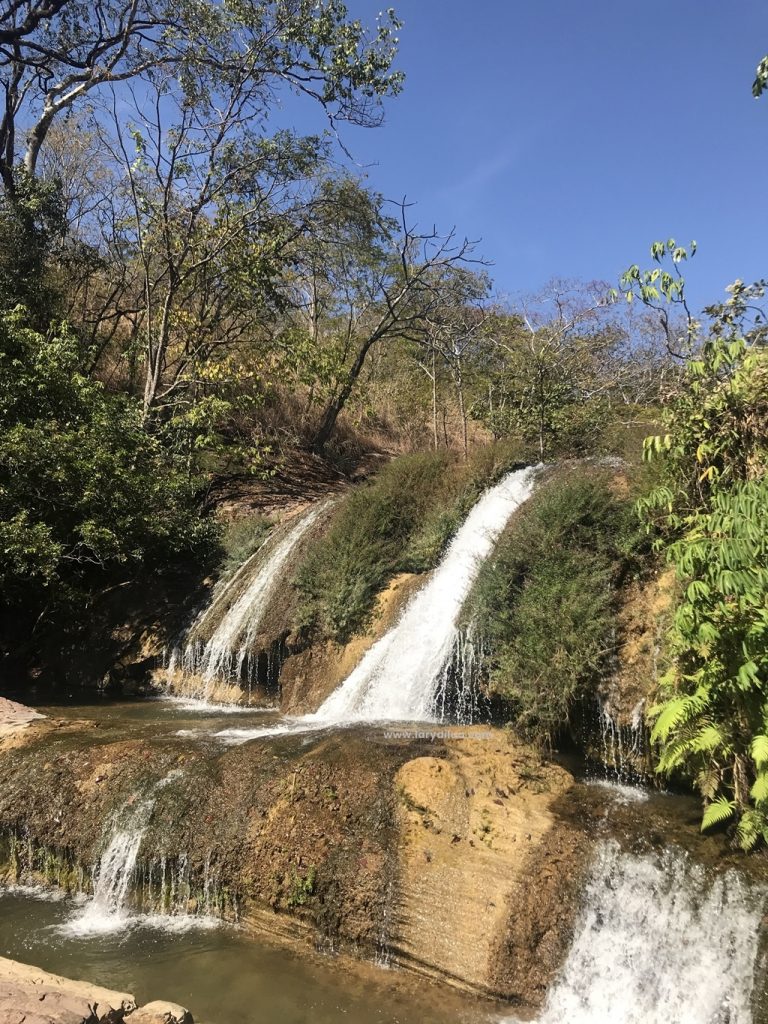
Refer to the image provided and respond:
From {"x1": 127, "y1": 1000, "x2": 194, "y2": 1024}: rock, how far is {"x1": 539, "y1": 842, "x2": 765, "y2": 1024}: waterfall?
2099mm

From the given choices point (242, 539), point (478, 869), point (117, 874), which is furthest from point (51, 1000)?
point (242, 539)

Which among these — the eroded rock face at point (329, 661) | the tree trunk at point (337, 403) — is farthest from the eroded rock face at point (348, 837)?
the tree trunk at point (337, 403)

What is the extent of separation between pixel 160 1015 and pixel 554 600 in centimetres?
492

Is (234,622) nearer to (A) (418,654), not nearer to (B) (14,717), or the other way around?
(A) (418,654)

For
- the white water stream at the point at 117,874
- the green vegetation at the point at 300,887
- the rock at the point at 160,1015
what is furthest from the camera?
the white water stream at the point at 117,874

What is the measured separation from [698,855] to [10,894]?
515 cm

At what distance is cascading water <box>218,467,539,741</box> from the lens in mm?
7637

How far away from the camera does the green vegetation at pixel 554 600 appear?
244 inches

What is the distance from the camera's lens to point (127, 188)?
53.4 ft

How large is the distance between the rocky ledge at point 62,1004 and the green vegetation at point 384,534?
20.0ft

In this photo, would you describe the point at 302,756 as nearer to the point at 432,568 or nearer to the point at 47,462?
the point at 432,568

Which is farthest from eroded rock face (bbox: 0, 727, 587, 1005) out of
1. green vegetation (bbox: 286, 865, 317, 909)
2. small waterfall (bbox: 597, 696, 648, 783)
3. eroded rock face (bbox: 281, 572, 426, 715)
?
eroded rock face (bbox: 281, 572, 426, 715)

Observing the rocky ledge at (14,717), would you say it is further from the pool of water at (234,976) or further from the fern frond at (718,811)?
the fern frond at (718,811)

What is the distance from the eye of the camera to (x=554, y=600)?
271 inches
